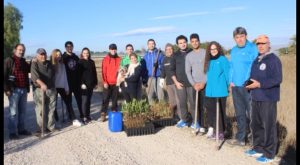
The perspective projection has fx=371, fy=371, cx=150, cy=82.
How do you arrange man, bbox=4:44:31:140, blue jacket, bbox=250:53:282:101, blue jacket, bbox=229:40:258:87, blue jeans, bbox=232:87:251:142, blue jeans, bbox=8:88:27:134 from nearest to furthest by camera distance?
blue jacket, bbox=250:53:282:101
blue jacket, bbox=229:40:258:87
blue jeans, bbox=232:87:251:142
man, bbox=4:44:31:140
blue jeans, bbox=8:88:27:134

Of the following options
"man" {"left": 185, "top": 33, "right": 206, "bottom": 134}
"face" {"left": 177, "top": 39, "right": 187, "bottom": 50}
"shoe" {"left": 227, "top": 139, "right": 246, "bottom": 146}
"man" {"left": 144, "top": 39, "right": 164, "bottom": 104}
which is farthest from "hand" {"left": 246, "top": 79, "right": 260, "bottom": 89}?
"man" {"left": 144, "top": 39, "right": 164, "bottom": 104}

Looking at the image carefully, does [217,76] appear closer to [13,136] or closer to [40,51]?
[40,51]

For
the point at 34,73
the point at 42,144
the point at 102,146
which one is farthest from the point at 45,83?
the point at 102,146

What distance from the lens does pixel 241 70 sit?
6539mm

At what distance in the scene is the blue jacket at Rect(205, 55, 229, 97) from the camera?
7105 millimetres

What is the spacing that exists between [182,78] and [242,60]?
1951 millimetres

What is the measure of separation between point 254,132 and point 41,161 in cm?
370

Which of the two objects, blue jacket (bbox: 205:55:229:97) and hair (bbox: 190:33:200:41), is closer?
blue jacket (bbox: 205:55:229:97)

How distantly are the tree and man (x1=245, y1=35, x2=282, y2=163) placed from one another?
4122 cm

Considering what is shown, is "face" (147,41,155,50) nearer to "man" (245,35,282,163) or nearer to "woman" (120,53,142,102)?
"woman" (120,53,142,102)

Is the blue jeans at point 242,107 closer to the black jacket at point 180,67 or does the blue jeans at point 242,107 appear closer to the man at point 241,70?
the man at point 241,70

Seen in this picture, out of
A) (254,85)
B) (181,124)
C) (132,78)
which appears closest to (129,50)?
(132,78)

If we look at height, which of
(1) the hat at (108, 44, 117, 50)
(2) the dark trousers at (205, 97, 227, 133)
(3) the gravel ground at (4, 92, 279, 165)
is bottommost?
(3) the gravel ground at (4, 92, 279, 165)

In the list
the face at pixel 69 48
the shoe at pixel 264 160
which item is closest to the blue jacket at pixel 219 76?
the shoe at pixel 264 160
